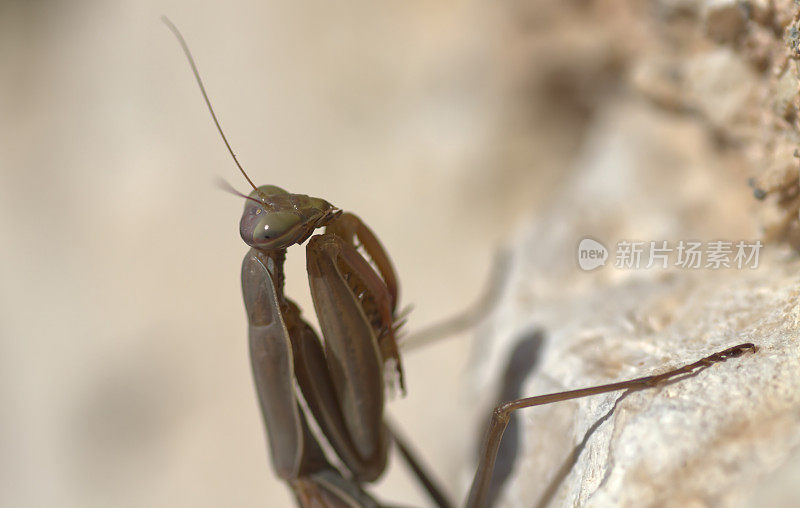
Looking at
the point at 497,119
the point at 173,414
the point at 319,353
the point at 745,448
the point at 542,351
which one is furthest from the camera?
the point at 173,414

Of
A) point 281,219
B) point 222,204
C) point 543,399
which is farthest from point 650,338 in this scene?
point 222,204

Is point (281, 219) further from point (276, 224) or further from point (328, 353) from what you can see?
point (328, 353)

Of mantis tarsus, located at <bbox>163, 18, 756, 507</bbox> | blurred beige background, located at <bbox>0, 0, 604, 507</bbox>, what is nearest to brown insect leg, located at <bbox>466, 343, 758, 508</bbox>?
mantis tarsus, located at <bbox>163, 18, 756, 507</bbox>

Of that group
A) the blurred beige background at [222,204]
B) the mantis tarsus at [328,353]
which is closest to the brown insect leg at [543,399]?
the mantis tarsus at [328,353]

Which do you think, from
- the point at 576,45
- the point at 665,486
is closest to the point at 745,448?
the point at 665,486

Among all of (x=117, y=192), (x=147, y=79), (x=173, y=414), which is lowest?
(x=173, y=414)

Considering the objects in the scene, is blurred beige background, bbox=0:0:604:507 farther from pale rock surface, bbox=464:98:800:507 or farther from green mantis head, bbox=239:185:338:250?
green mantis head, bbox=239:185:338:250

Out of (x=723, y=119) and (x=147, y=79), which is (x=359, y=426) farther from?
(x=147, y=79)
